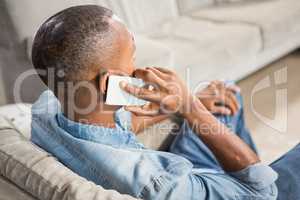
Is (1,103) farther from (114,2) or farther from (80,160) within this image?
(80,160)

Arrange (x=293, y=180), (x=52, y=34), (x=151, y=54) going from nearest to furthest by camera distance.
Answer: (x=52, y=34) → (x=293, y=180) → (x=151, y=54)

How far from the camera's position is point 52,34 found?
1006 mm

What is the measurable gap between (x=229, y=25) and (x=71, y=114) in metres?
1.62

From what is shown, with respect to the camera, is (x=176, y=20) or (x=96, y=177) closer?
(x=96, y=177)

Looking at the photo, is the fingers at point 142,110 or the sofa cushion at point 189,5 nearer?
the fingers at point 142,110

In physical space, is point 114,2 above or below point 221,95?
above

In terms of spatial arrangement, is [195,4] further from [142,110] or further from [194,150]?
[142,110]

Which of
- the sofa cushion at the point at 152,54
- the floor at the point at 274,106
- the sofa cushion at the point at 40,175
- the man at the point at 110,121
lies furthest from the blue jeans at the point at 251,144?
the sofa cushion at the point at 40,175

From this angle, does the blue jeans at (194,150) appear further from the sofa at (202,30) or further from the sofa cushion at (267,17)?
the sofa cushion at (267,17)

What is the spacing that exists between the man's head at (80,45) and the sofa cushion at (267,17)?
64.7 inches

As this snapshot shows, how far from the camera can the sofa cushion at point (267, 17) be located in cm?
257

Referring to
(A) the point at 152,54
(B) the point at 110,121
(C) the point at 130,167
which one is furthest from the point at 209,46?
(C) the point at 130,167

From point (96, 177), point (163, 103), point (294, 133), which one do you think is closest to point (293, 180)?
point (163, 103)

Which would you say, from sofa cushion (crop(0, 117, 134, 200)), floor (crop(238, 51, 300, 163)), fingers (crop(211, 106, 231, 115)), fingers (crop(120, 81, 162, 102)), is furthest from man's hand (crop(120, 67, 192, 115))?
floor (crop(238, 51, 300, 163))
